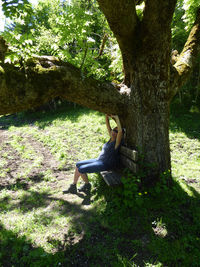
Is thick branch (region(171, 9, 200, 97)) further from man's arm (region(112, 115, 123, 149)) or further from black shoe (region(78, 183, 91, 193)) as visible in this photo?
black shoe (region(78, 183, 91, 193))

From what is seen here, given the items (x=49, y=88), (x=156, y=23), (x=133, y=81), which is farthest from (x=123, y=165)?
(x=156, y=23)

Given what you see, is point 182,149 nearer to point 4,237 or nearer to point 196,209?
point 196,209

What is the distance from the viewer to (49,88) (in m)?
3.21

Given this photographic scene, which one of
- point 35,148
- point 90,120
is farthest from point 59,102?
point 35,148

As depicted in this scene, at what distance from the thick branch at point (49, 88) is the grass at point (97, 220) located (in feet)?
5.98

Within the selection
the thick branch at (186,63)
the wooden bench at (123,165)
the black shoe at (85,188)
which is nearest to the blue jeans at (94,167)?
the wooden bench at (123,165)

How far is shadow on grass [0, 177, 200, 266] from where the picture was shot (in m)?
2.72

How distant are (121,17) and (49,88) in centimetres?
175

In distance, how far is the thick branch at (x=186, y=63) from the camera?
411 centimetres

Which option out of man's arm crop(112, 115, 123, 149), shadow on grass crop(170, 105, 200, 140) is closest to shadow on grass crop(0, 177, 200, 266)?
man's arm crop(112, 115, 123, 149)

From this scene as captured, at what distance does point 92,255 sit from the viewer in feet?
9.21

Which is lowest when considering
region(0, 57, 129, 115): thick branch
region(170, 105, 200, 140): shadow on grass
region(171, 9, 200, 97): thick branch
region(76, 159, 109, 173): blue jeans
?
region(76, 159, 109, 173): blue jeans

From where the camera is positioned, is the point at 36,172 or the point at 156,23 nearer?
the point at 156,23

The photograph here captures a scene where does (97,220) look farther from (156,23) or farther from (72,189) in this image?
(156,23)
